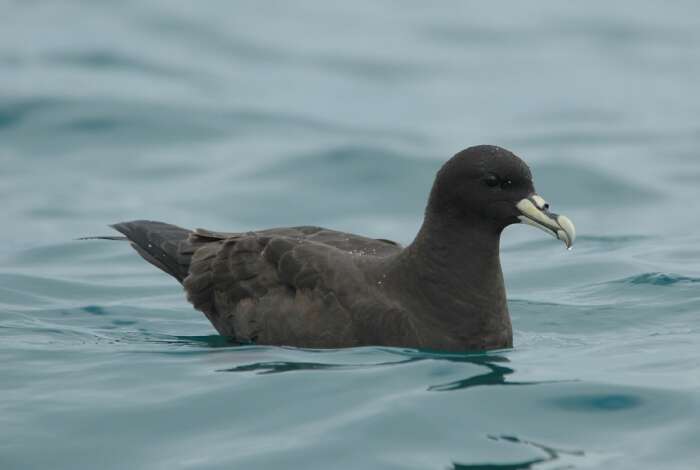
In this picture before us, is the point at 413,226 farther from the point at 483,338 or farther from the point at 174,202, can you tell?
the point at 483,338

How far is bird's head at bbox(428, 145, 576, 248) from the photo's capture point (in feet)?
29.6

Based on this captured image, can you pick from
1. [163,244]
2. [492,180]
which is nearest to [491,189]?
[492,180]

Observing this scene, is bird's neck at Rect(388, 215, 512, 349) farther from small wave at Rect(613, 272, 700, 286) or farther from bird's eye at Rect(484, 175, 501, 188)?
small wave at Rect(613, 272, 700, 286)

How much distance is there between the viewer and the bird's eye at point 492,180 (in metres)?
9.02

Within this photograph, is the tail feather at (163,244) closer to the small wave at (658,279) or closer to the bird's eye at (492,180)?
the bird's eye at (492,180)

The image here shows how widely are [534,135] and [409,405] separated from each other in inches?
422

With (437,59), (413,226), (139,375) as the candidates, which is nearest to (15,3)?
(437,59)

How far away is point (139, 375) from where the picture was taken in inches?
340

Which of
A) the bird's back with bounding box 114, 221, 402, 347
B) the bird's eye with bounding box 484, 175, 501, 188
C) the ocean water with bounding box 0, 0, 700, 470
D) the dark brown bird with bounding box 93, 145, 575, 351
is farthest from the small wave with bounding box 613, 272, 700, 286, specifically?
the bird's eye with bounding box 484, 175, 501, 188

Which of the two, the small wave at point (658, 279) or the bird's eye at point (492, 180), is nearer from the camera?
the bird's eye at point (492, 180)

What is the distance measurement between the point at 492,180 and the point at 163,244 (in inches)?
97.1

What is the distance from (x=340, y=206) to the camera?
51.4ft

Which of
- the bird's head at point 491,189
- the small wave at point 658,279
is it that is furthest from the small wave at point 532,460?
the small wave at point 658,279

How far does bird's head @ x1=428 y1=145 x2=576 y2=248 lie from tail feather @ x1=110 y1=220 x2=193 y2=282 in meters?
1.99
